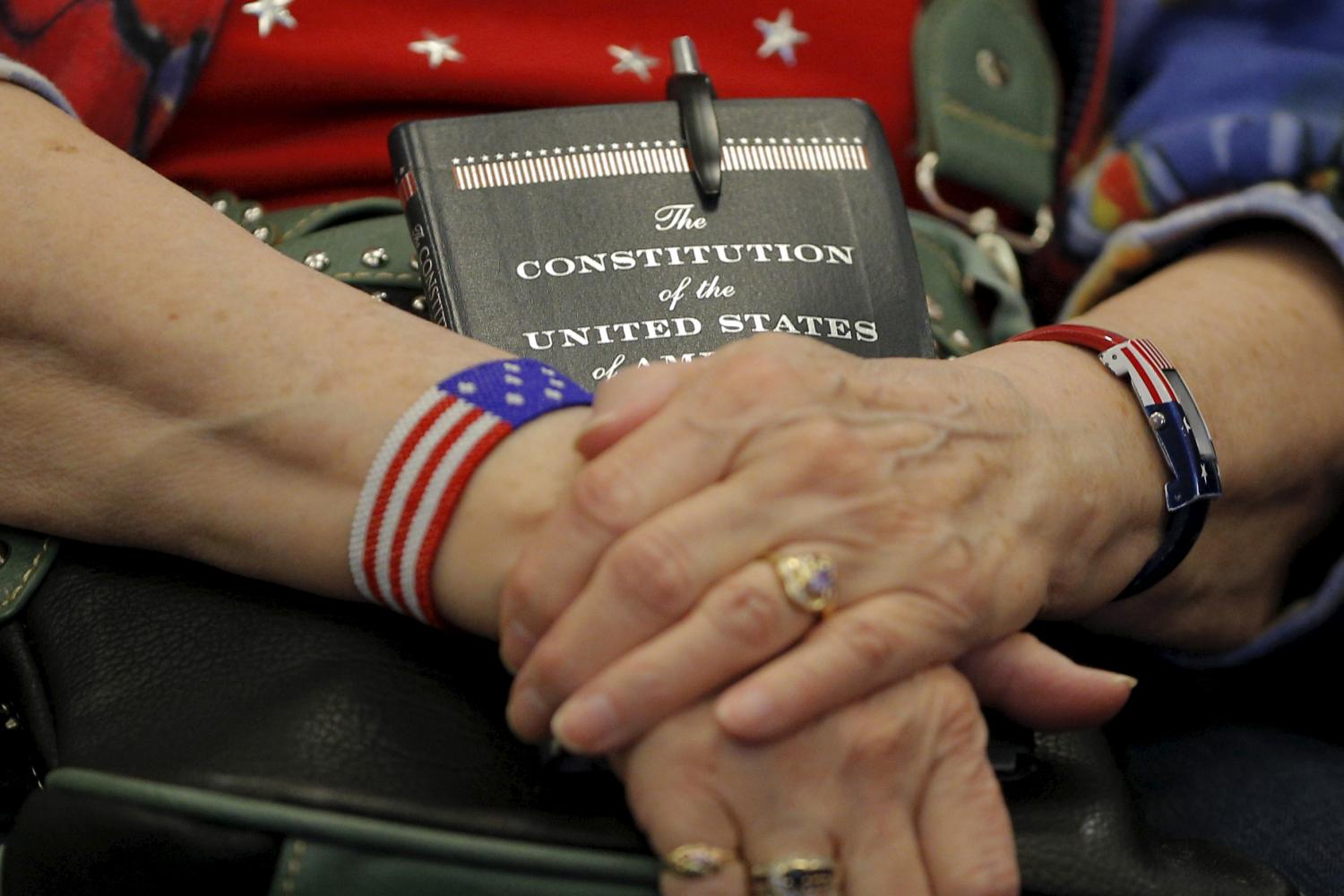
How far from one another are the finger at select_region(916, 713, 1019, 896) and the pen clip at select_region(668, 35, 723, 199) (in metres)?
0.35

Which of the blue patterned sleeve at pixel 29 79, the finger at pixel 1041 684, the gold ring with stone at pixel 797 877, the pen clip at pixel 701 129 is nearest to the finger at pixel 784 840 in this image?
the gold ring with stone at pixel 797 877

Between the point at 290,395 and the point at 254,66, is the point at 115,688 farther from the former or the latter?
the point at 254,66

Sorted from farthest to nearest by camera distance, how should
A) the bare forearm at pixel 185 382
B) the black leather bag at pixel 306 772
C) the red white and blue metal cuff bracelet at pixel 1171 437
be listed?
the red white and blue metal cuff bracelet at pixel 1171 437 → the bare forearm at pixel 185 382 → the black leather bag at pixel 306 772

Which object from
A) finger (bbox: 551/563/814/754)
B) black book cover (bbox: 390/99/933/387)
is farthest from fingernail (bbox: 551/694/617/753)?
black book cover (bbox: 390/99/933/387)

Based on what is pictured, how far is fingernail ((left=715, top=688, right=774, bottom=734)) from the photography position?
1.76ft

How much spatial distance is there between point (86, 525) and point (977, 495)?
1.45ft

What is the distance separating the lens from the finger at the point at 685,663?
1.78ft

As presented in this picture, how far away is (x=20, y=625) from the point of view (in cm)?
64

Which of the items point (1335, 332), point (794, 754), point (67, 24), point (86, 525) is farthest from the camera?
point (1335, 332)

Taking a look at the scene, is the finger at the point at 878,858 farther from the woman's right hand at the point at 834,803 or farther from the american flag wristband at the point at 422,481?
the american flag wristband at the point at 422,481

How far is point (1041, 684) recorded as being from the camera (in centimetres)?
61

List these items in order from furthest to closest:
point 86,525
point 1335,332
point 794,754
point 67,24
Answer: point 1335,332 < point 67,24 < point 86,525 < point 794,754

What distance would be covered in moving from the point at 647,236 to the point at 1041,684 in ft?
1.06

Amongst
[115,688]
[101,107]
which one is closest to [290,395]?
[115,688]
